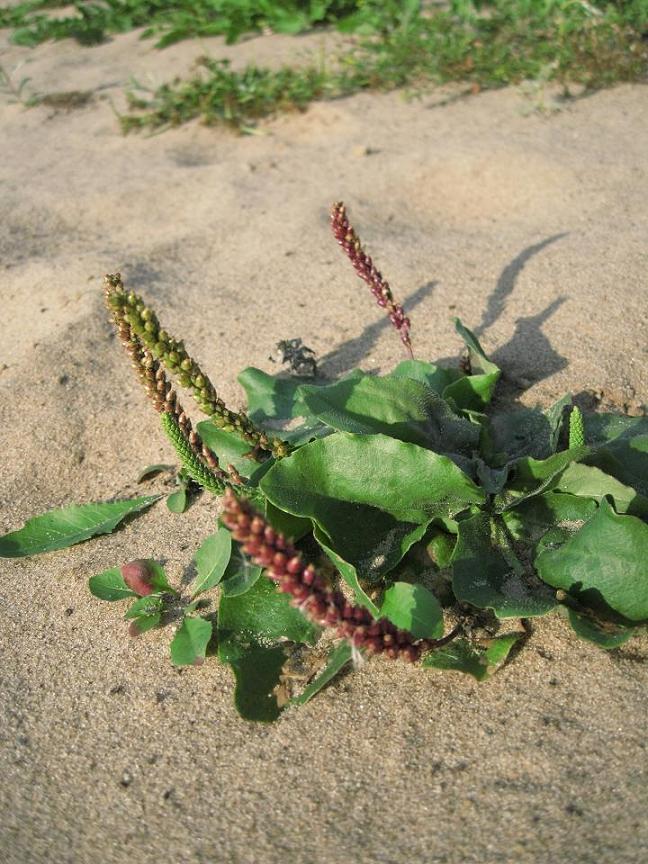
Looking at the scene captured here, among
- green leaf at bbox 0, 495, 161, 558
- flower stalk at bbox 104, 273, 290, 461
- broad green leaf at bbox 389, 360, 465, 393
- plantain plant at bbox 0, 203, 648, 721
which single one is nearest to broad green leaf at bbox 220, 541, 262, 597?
plantain plant at bbox 0, 203, 648, 721

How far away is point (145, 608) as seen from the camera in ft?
7.87

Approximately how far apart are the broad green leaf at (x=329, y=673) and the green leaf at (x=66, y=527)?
0.93 meters

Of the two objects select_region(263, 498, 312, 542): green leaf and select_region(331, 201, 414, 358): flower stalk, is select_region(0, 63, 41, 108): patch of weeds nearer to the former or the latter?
select_region(331, 201, 414, 358): flower stalk

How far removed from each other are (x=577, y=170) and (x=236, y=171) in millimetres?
1794

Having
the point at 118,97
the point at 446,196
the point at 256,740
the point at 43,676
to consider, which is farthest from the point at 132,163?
the point at 256,740

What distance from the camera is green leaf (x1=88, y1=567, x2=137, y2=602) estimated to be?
2422 millimetres

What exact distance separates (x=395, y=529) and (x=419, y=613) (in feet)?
1.06

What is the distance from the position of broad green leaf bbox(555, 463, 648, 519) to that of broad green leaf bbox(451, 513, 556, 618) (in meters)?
0.22

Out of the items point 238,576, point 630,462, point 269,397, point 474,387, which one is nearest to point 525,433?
point 474,387

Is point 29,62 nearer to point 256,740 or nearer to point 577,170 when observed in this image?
point 577,170

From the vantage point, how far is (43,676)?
2.31m

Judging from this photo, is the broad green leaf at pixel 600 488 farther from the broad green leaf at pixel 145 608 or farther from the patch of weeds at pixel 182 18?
the patch of weeds at pixel 182 18

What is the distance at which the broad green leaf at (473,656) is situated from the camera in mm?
2062

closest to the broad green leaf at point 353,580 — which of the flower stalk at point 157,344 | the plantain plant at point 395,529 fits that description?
the plantain plant at point 395,529
